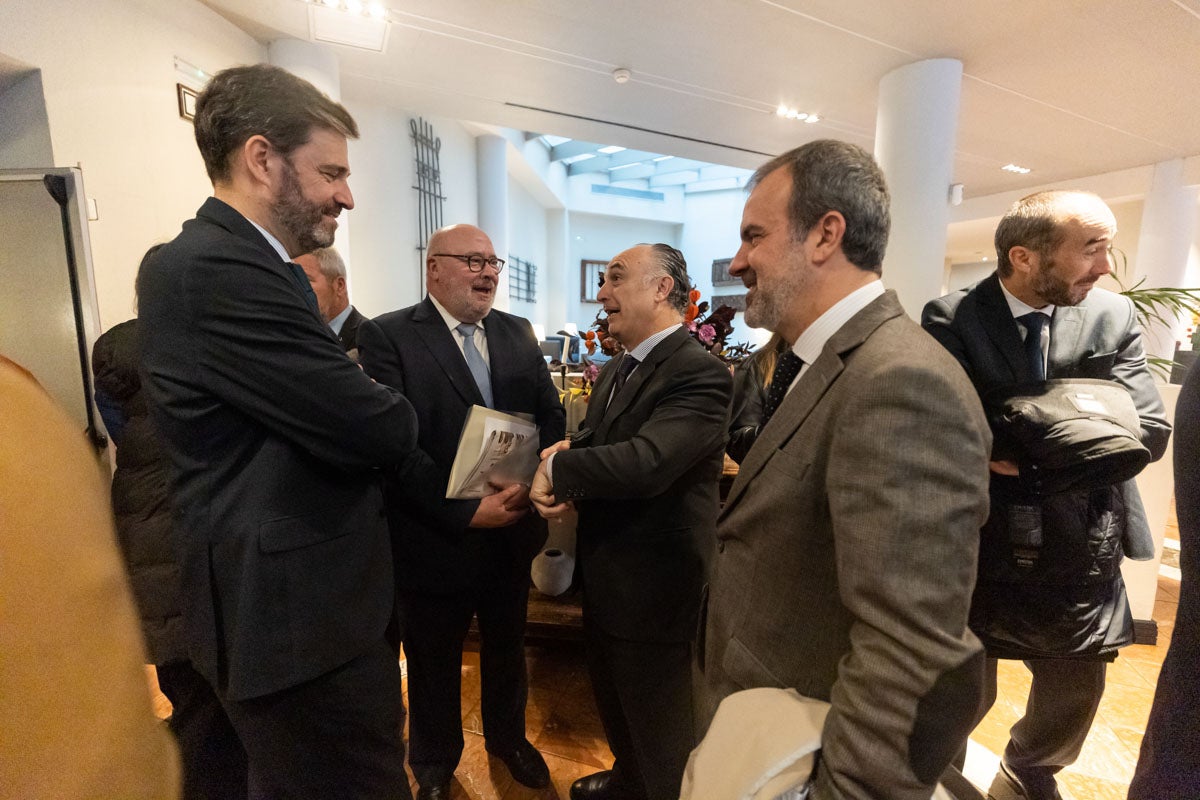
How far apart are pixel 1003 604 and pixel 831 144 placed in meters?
1.31

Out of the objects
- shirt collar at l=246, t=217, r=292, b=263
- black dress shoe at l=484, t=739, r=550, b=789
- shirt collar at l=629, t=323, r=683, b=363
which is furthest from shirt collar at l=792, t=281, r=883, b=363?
black dress shoe at l=484, t=739, r=550, b=789

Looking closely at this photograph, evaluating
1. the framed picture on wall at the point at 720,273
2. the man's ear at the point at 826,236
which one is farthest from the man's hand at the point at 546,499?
the framed picture on wall at the point at 720,273

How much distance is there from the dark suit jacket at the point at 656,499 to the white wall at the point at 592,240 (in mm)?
10958

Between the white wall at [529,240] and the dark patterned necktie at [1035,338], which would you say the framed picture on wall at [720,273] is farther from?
the dark patterned necktie at [1035,338]

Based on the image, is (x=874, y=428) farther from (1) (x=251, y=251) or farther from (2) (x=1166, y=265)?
(2) (x=1166, y=265)

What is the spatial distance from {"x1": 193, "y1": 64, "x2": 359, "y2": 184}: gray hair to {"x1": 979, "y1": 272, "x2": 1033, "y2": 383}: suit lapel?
179 cm

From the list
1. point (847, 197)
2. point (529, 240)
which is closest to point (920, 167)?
point (847, 197)

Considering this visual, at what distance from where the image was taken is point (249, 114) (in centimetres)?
104

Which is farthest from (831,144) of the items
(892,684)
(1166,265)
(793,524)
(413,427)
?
(1166,265)

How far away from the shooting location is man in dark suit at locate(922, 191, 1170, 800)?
1.33 metres

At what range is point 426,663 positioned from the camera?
1701 millimetres

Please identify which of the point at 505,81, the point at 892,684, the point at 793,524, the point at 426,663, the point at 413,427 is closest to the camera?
the point at 892,684

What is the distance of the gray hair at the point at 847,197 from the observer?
34.5 inches

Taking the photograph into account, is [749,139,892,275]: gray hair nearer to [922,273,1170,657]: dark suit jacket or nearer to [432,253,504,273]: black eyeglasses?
[922,273,1170,657]: dark suit jacket
